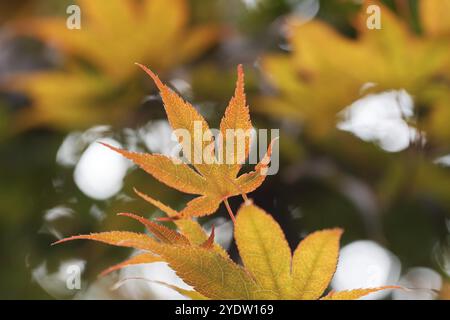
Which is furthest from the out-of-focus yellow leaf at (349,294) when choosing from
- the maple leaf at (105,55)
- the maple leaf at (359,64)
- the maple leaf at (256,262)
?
the maple leaf at (105,55)

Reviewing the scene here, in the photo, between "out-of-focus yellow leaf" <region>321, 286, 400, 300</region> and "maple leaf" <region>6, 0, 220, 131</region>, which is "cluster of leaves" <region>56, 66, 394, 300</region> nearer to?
"out-of-focus yellow leaf" <region>321, 286, 400, 300</region>

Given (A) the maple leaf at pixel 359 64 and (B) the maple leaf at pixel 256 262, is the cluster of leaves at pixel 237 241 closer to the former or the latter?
(B) the maple leaf at pixel 256 262

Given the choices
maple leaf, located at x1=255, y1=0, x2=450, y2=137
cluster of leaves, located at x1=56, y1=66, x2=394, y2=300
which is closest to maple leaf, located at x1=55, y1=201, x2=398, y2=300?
cluster of leaves, located at x1=56, y1=66, x2=394, y2=300

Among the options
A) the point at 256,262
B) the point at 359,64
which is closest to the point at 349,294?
the point at 256,262

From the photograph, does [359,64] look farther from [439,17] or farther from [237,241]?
[237,241]
